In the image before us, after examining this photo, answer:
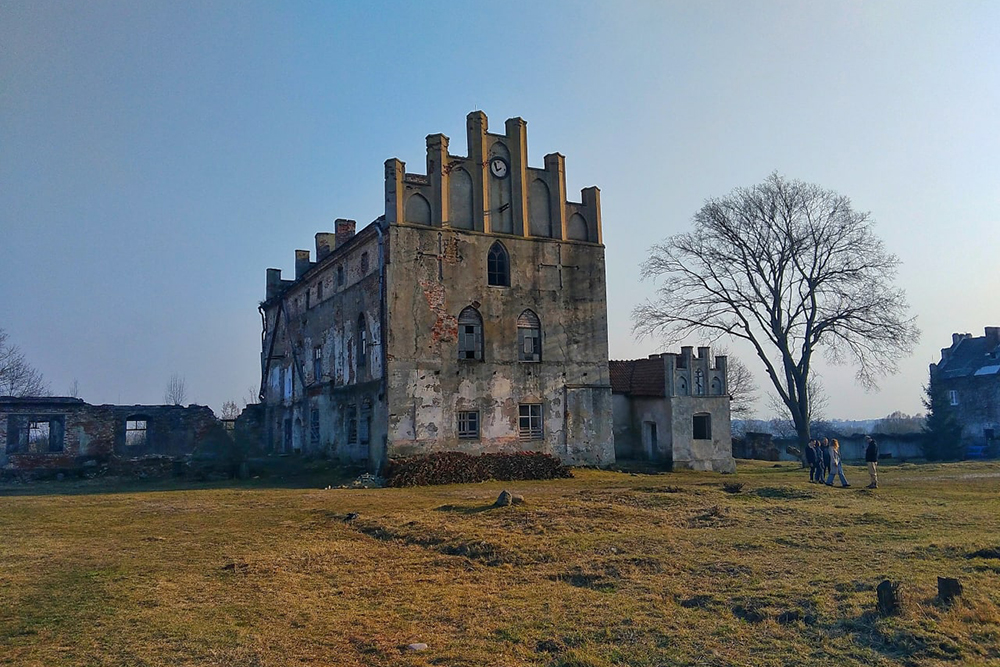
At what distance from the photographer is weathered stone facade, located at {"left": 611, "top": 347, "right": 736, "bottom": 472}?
30.9 metres

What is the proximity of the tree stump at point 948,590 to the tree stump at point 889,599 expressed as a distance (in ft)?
1.46

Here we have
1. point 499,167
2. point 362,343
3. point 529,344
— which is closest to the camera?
point 529,344

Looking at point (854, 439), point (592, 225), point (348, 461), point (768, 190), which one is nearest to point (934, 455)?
point (854, 439)

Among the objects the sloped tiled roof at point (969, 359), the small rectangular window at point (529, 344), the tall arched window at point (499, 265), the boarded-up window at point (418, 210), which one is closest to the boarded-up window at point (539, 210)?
the tall arched window at point (499, 265)

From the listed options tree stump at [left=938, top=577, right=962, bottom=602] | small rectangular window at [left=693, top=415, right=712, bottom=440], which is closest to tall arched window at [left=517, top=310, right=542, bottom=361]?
small rectangular window at [left=693, top=415, right=712, bottom=440]

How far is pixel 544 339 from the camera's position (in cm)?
2922

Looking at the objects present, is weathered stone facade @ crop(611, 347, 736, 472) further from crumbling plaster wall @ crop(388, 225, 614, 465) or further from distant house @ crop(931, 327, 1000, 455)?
distant house @ crop(931, 327, 1000, 455)

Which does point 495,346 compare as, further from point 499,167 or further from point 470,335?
point 499,167

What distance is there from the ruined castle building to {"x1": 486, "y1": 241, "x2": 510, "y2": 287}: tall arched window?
0.13ft

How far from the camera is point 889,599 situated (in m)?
7.69

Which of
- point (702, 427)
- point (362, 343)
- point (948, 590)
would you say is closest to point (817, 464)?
point (702, 427)

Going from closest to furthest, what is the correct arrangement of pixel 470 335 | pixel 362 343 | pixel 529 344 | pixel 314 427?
pixel 470 335, pixel 529 344, pixel 362 343, pixel 314 427

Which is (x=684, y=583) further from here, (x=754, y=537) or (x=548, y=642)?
(x=754, y=537)

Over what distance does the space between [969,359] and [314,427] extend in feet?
165
